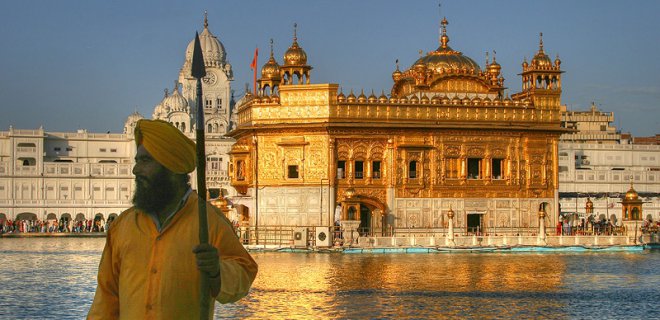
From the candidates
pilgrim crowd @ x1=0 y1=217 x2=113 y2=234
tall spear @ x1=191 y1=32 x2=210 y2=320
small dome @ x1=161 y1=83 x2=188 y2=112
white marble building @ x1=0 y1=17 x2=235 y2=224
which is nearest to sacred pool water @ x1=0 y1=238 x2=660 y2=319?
tall spear @ x1=191 y1=32 x2=210 y2=320

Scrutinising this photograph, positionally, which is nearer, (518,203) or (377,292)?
(377,292)

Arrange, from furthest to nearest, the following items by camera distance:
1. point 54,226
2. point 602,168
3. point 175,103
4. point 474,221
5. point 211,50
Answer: point 211,50, point 175,103, point 602,168, point 54,226, point 474,221

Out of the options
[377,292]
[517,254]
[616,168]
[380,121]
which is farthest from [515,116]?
[616,168]

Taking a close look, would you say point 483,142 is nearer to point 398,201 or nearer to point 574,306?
point 398,201

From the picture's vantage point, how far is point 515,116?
1762 inches

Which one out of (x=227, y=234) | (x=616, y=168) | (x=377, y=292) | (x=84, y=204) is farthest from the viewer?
(x=616, y=168)

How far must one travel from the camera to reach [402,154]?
43.3m

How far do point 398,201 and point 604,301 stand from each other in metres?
22.3

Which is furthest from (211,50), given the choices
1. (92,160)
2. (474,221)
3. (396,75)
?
(474,221)

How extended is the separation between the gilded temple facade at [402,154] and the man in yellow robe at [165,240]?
114 ft

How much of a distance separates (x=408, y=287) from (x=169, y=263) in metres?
18.2

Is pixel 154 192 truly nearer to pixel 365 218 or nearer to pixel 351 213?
pixel 351 213

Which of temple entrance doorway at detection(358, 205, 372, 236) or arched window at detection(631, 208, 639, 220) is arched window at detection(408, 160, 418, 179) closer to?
temple entrance doorway at detection(358, 205, 372, 236)

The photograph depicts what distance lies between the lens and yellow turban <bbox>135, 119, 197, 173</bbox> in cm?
569
